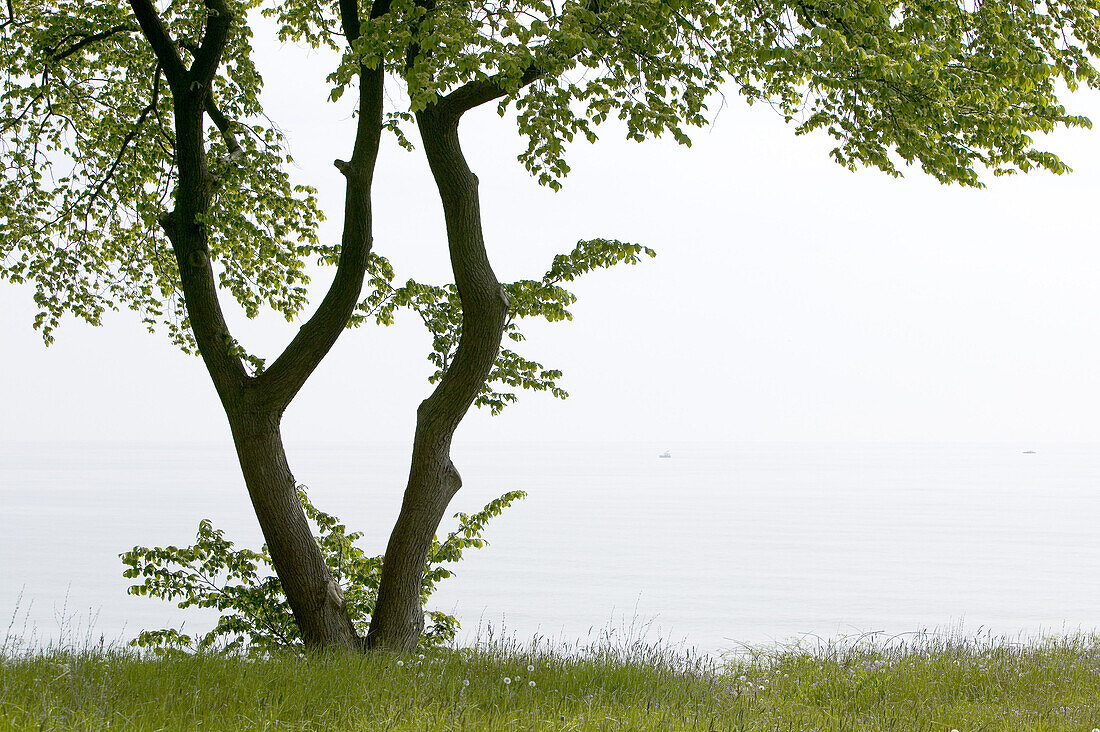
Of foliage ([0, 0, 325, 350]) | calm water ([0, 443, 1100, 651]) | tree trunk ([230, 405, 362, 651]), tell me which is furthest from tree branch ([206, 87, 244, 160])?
calm water ([0, 443, 1100, 651])

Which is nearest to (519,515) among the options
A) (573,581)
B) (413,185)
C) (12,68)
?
(573,581)

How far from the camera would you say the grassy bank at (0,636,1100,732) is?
509 centimetres

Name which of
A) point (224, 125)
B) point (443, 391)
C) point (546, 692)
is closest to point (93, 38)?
point (224, 125)

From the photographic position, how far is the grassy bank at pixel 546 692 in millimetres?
5086

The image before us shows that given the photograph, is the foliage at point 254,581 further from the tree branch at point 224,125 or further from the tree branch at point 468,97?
the tree branch at point 224,125

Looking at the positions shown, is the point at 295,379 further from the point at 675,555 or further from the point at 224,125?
the point at 675,555

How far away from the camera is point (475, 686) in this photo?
6.08 meters

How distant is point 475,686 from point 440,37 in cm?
388

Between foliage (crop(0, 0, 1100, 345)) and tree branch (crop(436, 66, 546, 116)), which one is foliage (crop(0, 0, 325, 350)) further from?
tree branch (crop(436, 66, 546, 116))

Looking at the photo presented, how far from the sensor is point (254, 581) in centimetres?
881

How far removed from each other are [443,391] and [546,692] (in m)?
2.94

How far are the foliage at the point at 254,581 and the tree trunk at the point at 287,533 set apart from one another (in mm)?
288

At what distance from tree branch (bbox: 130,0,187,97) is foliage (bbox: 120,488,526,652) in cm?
378

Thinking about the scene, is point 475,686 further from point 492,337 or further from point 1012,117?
point 1012,117
